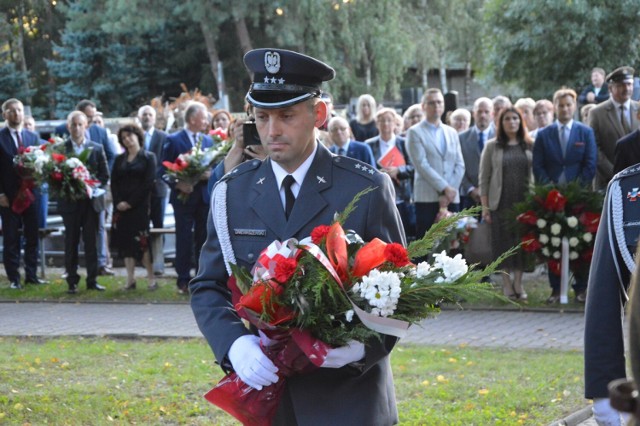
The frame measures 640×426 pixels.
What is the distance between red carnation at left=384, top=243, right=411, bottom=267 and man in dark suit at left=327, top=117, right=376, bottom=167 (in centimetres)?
869

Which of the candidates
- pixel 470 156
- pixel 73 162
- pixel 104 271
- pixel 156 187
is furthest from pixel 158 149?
pixel 470 156

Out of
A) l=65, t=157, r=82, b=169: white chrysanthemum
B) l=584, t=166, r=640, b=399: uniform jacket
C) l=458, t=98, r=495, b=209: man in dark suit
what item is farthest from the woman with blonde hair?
l=584, t=166, r=640, b=399: uniform jacket

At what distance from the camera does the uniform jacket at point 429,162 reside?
12.3m

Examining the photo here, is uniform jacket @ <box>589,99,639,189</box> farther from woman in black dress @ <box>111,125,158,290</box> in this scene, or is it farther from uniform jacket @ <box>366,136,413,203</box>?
woman in black dress @ <box>111,125,158,290</box>

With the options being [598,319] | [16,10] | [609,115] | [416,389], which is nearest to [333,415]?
[598,319]

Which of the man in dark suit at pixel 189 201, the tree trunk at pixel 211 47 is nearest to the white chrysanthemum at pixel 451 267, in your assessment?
the man in dark suit at pixel 189 201

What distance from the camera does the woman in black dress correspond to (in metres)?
12.9

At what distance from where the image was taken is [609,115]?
41.9 feet

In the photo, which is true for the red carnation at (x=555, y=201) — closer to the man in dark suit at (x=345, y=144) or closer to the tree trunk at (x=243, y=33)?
the man in dark suit at (x=345, y=144)

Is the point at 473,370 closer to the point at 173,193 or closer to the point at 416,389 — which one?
the point at 416,389

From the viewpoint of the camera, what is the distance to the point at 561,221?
1139cm

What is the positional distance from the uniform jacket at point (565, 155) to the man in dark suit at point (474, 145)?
1451mm

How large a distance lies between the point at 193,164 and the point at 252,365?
8663 millimetres

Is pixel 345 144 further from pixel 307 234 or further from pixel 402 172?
pixel 307 234
